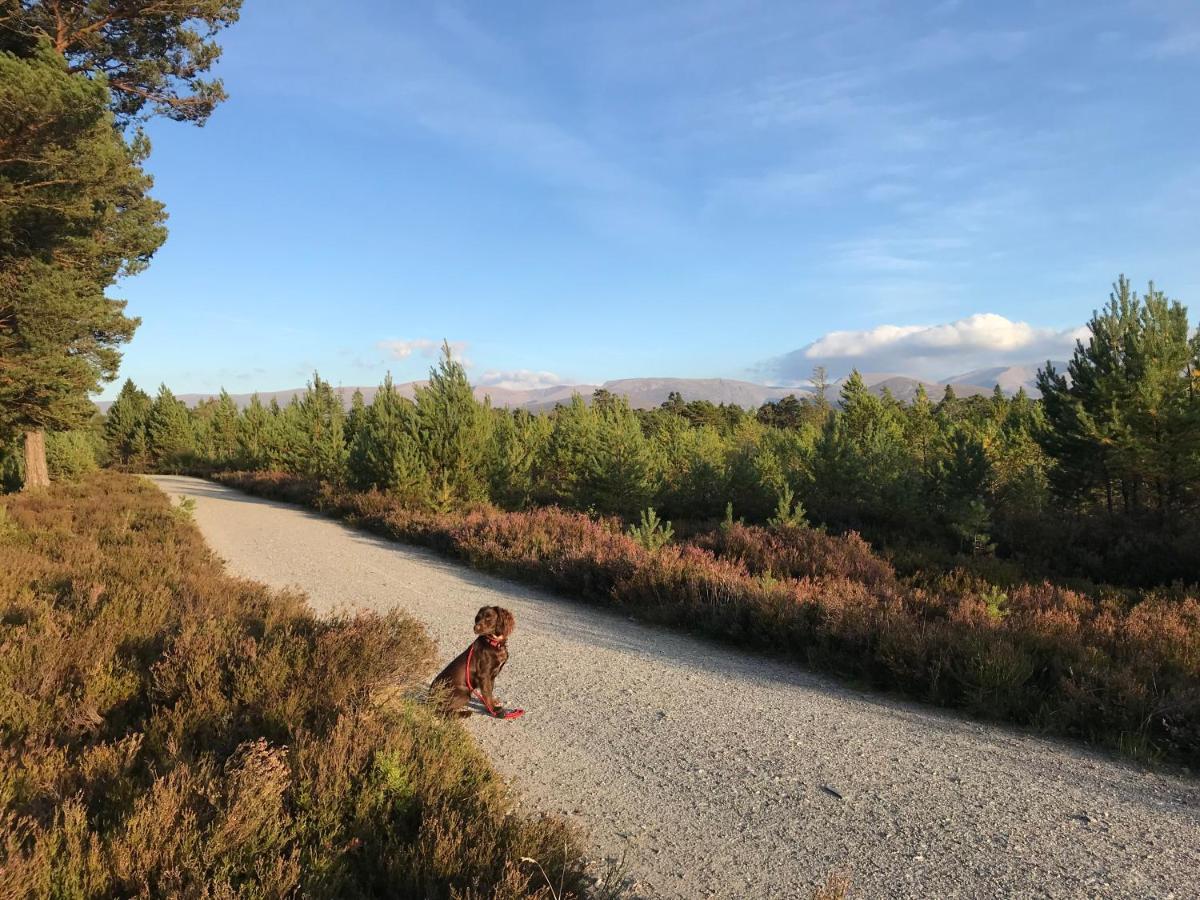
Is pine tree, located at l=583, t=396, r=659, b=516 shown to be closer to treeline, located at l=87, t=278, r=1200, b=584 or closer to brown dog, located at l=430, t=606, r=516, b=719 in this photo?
treeline, located at l=87, t=278, r=1200, b=584

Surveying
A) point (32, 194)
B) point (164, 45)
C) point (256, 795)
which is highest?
point (164, 45)

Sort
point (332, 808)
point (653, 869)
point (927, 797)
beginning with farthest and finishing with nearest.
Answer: point (927, 797) < point (653, 869) < point (332, 808)

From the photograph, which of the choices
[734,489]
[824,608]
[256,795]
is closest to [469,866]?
[256,795]

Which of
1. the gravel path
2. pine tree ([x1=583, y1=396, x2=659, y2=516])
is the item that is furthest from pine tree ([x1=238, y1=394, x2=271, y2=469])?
the gravel path

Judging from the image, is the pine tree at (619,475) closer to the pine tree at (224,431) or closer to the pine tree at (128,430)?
the pine tree at (224,431)

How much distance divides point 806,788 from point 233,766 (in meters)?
3.13

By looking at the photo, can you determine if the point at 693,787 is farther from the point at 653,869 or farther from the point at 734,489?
the point at 734,489

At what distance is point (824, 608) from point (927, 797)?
2.93 m

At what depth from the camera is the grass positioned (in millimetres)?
4750

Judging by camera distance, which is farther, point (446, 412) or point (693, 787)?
point (446, 412)

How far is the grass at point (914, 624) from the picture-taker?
187 inches

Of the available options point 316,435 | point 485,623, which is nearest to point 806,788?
point 485,623

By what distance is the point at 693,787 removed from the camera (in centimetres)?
386

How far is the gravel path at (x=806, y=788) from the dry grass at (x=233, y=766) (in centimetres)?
70
